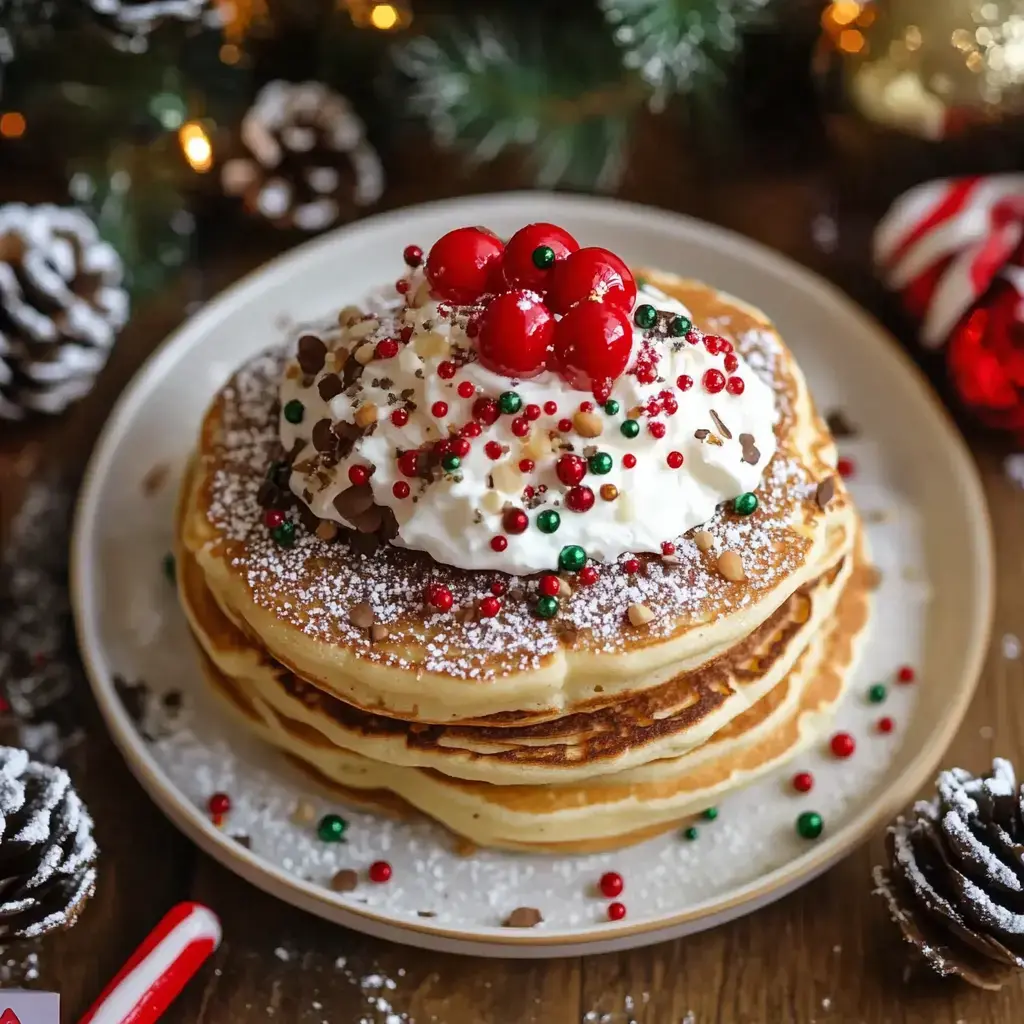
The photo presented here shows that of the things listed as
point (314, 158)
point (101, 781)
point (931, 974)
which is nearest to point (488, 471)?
point (101, 781)

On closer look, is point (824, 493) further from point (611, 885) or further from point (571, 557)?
point (611, 885)

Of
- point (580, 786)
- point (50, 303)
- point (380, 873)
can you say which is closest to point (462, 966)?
point (380, 873)

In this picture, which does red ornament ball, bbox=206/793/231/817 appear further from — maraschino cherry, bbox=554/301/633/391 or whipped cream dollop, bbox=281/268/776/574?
maraschino cherry, bbox=554/301/633/391

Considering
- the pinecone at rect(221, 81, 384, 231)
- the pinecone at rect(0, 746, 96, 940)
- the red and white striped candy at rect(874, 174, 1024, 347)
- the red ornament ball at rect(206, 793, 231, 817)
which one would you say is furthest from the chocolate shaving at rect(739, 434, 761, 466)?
the pinecone at rect(221, 81, 384, 231)

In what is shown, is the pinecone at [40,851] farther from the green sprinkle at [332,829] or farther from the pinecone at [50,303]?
the pinecone at [50,303]

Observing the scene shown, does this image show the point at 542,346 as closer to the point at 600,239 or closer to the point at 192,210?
the point at 600,239
